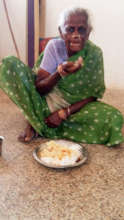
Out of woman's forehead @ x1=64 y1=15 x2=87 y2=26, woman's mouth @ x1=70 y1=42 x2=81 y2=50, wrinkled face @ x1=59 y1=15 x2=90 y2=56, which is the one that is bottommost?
woman's mouth @ x1=70 y1=42 x2=81 y2=50

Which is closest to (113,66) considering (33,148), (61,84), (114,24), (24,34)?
(114,24)

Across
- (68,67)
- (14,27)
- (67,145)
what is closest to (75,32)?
(68,67)

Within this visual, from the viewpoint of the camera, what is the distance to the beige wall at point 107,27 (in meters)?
2.99

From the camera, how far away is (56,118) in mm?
1709

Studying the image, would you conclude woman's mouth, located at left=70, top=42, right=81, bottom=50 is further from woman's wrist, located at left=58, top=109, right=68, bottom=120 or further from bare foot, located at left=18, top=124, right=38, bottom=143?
bare foot, located at left=18, top=124, right=38, bottom=143

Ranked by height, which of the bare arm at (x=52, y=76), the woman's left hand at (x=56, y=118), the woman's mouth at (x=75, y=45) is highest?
the woman's mouth at (x=75, y=45)

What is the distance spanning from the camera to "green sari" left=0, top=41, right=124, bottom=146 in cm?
164

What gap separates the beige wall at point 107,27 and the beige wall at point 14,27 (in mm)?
231

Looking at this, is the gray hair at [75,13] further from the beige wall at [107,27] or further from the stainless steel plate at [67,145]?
the beige wall at [107,27]

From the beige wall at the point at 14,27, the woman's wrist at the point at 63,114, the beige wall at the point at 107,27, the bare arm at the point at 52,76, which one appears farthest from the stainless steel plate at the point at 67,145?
the beige wall at the point at 14,27

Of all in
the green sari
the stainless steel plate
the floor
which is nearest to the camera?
the floor

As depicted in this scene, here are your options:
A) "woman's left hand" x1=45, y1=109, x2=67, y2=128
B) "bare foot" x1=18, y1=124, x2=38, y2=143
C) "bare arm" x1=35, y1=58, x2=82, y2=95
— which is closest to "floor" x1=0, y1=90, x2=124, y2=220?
"bare foot" x1=18, y1=124, x2=38, y2=143

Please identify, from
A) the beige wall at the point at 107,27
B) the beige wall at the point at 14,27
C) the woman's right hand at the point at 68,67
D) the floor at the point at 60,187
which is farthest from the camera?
the beige wall at the point at 14,27

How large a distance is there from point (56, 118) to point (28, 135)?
7.9 inches
